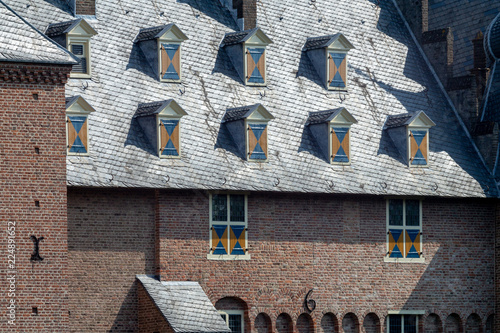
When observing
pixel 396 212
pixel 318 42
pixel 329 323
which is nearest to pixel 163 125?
pixel 318 42

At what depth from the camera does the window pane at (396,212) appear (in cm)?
4141

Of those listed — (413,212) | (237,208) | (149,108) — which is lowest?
(413,212)

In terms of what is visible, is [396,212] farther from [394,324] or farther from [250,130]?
[250,130]

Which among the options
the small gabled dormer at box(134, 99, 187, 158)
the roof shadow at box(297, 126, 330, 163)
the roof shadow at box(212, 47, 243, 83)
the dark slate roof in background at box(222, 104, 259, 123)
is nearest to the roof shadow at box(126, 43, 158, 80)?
the small gabled dormer at box(134, 99, 187, 158)

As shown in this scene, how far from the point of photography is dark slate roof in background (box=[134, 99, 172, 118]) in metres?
38.4

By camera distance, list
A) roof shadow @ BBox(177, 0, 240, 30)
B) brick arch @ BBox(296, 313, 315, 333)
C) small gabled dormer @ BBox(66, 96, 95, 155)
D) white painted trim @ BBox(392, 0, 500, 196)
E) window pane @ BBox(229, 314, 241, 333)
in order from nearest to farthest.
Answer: small gabled dormer @ BBox(66, 96, 95, 155) → window pane @ BBox(229, 314, 241, 333) → brick arch @ BBox(296, 313, 315, 333) → roof shadow @ BBox(177, 0, 240, 30) → white painted trim @ BBox(392, 0, 500, 196)

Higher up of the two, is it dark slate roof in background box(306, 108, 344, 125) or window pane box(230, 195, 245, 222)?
dark slate roof in background box(306, 108, 344, 125)

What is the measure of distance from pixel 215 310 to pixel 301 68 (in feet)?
31.3

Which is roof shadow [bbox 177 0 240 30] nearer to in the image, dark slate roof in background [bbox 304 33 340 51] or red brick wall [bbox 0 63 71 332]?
dark slate roof in background [bbox 304 33 340 51]

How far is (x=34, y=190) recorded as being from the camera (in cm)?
3425

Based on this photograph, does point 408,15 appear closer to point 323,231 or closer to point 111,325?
point 323,231

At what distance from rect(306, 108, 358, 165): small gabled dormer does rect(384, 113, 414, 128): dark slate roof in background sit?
183cm

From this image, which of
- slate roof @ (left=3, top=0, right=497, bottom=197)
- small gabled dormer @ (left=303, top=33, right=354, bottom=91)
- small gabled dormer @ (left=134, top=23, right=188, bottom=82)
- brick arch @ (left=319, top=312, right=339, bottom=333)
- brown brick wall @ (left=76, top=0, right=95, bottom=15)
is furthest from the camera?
small gabled dormer @ (left=303, top=33, right=354, bottom=91)

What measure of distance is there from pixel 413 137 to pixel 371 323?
6.00 metres
